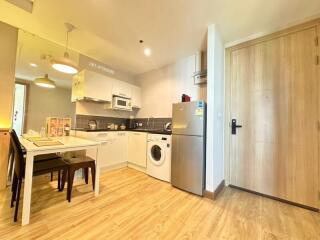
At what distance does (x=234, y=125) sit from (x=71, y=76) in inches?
129

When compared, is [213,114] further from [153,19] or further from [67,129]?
[67,129]

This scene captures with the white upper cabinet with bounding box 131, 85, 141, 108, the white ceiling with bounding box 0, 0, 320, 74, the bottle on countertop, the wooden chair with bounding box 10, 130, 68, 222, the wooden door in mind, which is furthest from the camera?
the white upper cabinet with bounding box 131, 85, 141, 108

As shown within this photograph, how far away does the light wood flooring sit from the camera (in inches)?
53.3

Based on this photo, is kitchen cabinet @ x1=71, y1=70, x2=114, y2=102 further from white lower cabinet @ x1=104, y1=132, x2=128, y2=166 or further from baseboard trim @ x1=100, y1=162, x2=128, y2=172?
baseboard trim @ x1=100, y1=162, x2=128, y2=172

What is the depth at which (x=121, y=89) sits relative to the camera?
350 centimetres

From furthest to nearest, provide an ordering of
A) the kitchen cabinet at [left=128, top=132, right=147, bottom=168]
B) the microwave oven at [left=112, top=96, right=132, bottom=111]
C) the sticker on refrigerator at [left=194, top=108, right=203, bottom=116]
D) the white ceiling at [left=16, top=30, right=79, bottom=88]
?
the microwave oven at [left=112, top=96, right=132, bottom=111] < the kitchen cabinet at [left=128, top=132, right=147, bottom=168] < the white ceiling at [left=16, top=30, right=79, bottom=88] < the sticker on refrigerator at [left=194, top=108, right=203, bottom=116]

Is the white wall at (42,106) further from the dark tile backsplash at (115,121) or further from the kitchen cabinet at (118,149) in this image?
the kitchen cabinet at (118,149)

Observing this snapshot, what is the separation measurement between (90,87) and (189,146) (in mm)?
2234

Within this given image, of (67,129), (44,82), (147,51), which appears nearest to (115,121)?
(67,129)

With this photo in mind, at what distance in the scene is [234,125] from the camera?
2438 mm

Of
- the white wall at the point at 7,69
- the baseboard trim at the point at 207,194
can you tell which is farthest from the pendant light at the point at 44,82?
the baseboard trim at the point at 207,194

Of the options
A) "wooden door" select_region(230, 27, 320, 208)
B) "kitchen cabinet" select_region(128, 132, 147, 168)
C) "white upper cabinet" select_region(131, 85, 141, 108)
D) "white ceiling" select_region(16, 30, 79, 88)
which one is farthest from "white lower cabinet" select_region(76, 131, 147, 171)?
"wooden door" select_region(230, 27, 320, 208)

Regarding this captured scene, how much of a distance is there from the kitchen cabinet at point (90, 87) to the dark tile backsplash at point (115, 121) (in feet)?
1.51

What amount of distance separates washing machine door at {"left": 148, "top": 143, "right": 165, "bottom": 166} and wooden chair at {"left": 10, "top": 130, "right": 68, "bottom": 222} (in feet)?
4.66
